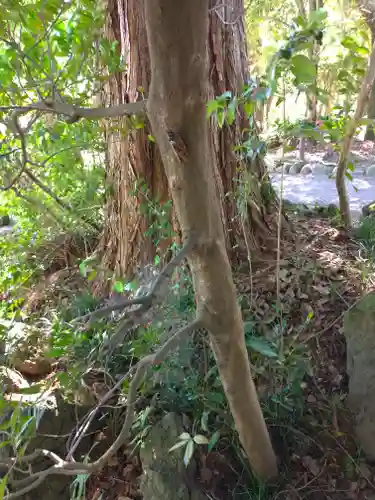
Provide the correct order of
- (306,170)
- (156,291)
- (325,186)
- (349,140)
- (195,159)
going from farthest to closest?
(306,170), (325,186), (349,140), (156,291), (195,159)

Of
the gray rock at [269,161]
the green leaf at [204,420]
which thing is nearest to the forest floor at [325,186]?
the gray rock at [269,161]

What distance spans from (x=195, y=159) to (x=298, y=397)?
1295mm

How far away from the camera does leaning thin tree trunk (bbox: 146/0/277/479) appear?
2.58 ft

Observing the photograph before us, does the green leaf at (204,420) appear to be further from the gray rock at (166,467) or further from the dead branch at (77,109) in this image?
the dead branch at (77,109)

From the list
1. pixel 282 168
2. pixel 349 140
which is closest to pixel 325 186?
pixel 349 140

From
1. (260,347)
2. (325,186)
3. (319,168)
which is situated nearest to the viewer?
(260,347)

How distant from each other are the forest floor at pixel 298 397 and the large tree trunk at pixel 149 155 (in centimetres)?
31

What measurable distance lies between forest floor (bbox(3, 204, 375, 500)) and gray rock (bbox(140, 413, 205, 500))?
67mm

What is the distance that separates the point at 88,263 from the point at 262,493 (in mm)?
1142

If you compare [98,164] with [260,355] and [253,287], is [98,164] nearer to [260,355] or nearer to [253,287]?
[253,287]

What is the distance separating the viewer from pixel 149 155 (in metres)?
2.23

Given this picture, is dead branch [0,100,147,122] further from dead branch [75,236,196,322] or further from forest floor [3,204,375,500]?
forest floor [3,204,375,500]

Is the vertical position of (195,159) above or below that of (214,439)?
above

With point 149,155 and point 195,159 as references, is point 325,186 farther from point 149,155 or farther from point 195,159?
point 195,159
